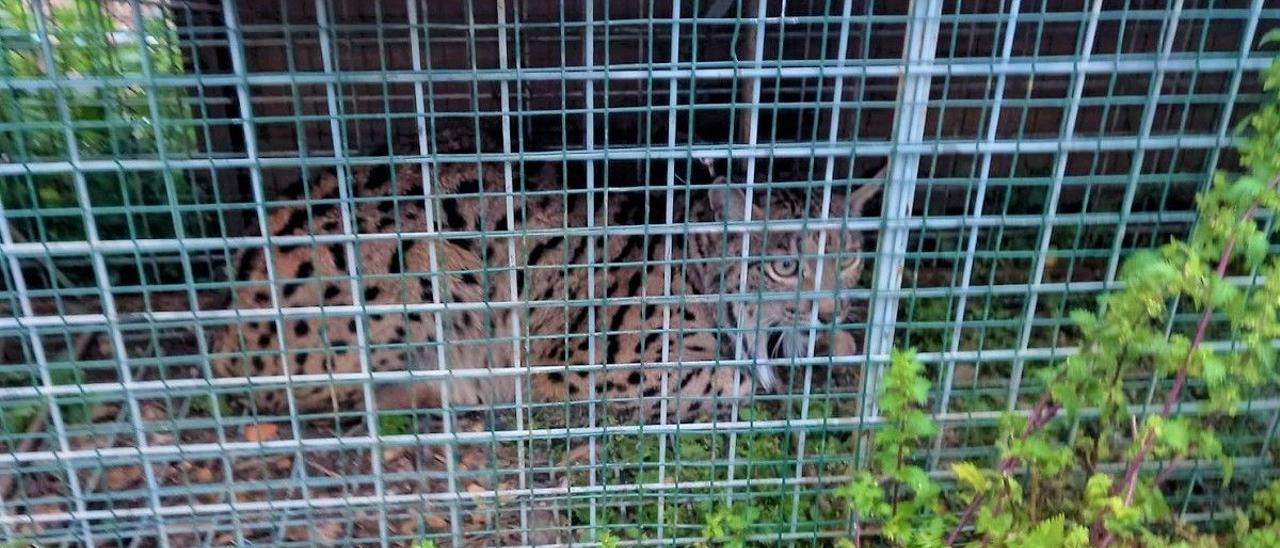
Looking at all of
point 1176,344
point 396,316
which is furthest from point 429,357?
point 1176,344

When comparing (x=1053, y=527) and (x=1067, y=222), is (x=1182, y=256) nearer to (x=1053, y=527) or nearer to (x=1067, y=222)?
(x=1067, y=222)

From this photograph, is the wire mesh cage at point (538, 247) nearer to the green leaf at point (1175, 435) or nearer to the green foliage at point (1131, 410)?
the green foliage at point (1131, 410)

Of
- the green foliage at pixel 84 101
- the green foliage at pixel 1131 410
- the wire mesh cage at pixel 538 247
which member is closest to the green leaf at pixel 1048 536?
the green foliage at pixel 1131 410

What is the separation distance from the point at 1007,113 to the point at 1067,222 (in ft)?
5.07

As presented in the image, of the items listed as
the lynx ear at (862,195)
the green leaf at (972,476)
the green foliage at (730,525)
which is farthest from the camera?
the lynx ear at (862,195)

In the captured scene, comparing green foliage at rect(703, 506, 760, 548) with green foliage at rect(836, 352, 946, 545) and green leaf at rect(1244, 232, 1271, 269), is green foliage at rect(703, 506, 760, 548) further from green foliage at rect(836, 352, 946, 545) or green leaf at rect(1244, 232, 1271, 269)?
green leaf at rect(1244, 232, 1271, 269)

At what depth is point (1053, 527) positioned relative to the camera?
2391 mm

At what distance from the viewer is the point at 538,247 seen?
11.0 feet

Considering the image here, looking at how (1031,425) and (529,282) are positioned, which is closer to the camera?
(1031,425)

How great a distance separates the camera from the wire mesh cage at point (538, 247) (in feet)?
7.66

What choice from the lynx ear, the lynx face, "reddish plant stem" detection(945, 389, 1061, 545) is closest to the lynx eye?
the lynx face

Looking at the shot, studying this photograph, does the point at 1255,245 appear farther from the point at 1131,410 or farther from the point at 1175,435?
the point at 1131,410

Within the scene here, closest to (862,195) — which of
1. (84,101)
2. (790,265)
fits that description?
(790,265)

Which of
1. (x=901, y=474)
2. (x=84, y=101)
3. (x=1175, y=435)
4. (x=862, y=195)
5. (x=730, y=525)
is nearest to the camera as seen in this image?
(x=1175, y=435)
